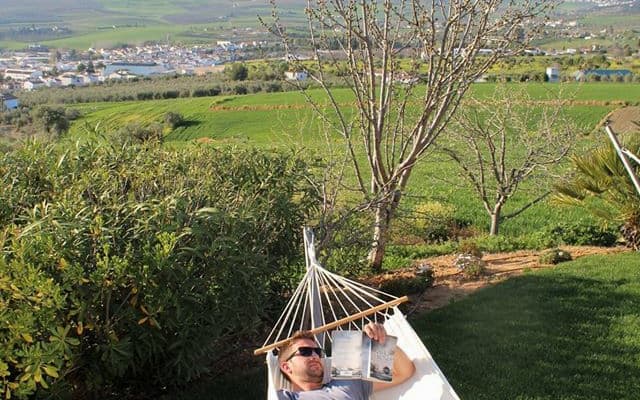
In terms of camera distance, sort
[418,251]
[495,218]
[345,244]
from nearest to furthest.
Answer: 1. [345,244]
2. [418,251]
3. [495,218]

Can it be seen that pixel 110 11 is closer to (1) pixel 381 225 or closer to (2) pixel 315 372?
(1) pixel 381 225

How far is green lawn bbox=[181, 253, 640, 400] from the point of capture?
3.62 metres

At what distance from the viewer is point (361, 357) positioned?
2943 mm

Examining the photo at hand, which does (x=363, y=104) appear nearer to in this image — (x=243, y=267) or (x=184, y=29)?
(x=243, y=267)

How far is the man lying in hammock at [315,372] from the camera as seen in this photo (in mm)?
2895

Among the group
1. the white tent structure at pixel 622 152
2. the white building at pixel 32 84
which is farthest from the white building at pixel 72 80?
the white tent structure at pixel 622 152

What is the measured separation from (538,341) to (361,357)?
1.74 m

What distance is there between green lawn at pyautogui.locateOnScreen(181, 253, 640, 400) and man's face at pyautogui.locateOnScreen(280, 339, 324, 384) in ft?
2.54

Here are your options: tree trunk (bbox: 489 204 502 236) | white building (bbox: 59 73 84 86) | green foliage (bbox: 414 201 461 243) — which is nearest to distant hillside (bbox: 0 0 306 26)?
white building (bbox: 59 73 84 86)

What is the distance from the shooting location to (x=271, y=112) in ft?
104

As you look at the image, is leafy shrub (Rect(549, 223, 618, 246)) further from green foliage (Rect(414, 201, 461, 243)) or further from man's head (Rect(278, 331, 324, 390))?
man's head (Rect(278, 331, 324, 390))

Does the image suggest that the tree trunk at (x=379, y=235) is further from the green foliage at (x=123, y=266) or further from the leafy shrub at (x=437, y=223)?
the leafy shrub at (x=437, y=223)

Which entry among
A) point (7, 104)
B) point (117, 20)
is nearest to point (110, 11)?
point (117, 20)

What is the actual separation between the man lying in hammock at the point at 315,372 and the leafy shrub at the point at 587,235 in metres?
5.10
